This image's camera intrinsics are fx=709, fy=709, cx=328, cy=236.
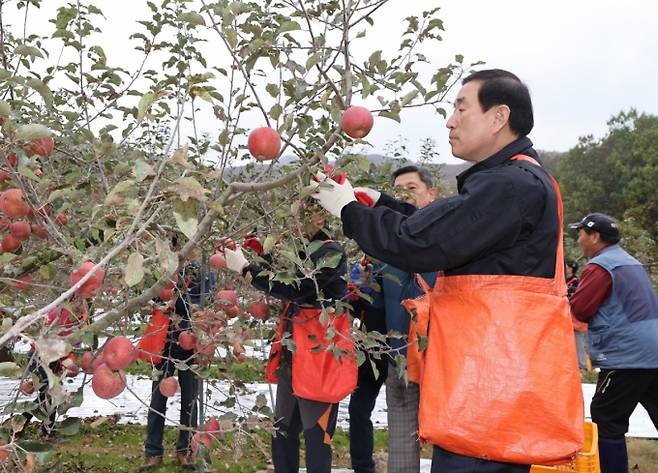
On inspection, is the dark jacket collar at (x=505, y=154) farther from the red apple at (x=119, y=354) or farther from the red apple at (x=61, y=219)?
the red apple at (x=61, y=219)

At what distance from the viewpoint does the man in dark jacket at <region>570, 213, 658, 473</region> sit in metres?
3.96

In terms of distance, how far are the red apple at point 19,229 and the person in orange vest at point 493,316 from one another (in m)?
0.84

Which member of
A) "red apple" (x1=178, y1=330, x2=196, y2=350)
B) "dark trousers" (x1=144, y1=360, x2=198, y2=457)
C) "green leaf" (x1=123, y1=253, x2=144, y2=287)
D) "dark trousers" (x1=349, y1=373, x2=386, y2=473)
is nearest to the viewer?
"green leaf" (x1=123, y1=253, x2=144, y2=287)

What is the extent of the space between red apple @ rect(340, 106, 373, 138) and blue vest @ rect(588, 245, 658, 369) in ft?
9.08

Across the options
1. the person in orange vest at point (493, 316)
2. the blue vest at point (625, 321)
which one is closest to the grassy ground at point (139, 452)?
the blue vest at point (625, 321)

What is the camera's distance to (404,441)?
344cm

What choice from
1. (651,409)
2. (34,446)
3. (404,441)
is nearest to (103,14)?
(34,446)

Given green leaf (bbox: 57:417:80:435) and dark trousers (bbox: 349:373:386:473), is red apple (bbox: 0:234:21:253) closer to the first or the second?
green leaf (bbox: 57:417:80:435)

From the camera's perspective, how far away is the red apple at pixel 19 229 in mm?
1964

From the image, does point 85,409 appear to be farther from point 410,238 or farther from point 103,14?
point 410,238

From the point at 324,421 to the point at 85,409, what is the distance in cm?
400

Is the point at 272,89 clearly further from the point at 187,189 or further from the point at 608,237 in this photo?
the point at 608,237

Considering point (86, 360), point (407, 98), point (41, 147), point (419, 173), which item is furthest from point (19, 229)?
point (419, 173)

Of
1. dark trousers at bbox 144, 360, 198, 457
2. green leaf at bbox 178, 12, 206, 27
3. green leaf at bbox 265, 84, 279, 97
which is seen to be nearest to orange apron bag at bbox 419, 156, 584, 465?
green leaf at bbox 265, 84, 279, 97
